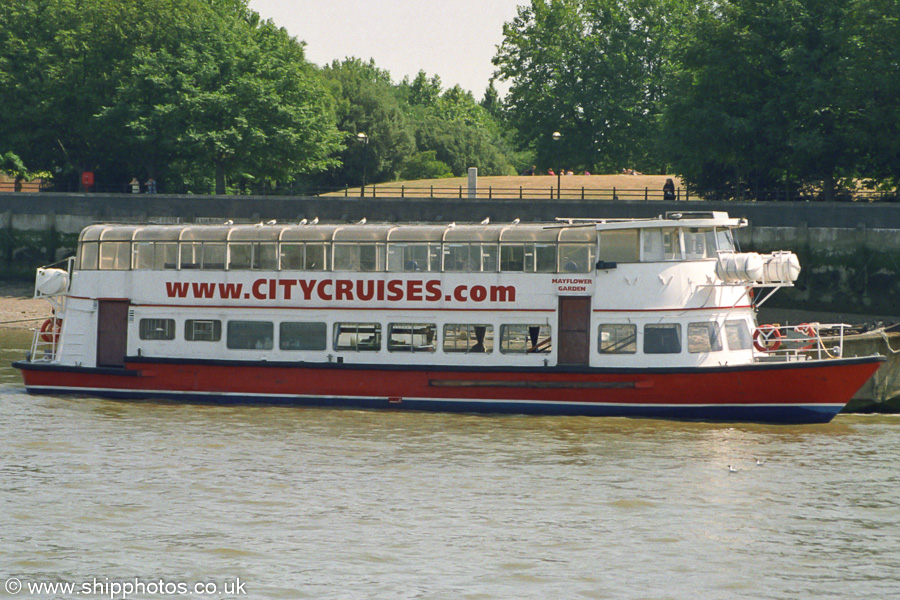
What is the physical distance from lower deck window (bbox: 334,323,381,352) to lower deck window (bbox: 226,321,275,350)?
1.76 m

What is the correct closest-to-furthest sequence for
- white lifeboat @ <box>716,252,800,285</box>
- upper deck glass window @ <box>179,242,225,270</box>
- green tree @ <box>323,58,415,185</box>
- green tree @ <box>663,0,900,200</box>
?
white lifeboat @ <box>716,252,800,285</box> < upper deck glass window @ <box>179,242,225,270</box> < green tree @ <box>663,0,900,200</box> < green tree @ <box>323,58,415,185</box>

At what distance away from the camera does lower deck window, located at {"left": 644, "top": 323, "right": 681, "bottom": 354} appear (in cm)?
2548

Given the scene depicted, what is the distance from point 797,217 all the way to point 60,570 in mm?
35661

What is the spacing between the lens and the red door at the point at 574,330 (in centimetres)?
2606

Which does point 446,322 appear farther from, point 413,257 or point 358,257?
point 358,257

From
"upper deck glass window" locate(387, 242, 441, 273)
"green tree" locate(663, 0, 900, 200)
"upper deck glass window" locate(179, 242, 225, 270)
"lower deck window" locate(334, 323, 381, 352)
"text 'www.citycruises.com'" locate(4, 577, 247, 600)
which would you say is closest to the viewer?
"text 'www.citycruises.com'" locate(4, 577, 247, 600)

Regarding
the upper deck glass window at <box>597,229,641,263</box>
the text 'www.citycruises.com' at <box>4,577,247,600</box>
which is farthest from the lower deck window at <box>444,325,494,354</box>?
the text 'www.citycruises.com' at <box>4,577,247,600</box>

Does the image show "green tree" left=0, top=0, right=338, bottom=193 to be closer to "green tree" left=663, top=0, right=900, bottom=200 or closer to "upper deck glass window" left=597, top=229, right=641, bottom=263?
"green tree" left=663, top=0, right=900, bottom=200

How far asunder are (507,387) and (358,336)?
3983 mm

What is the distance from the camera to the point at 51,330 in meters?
30.5

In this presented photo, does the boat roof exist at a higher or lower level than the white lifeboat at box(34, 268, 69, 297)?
higher

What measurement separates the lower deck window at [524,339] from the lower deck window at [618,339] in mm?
1362

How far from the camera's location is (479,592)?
591 inches

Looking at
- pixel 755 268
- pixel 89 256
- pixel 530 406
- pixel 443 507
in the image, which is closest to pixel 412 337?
pixel 530 406
